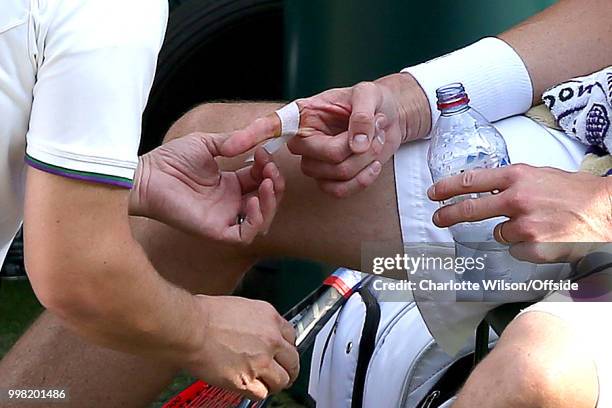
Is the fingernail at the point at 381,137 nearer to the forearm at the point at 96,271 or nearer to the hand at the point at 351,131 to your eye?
the hand at the point at 351,131

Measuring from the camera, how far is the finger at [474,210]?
4.82ft

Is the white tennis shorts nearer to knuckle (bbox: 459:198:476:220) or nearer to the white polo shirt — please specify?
knuckle (bbox: 459:198:476:220)

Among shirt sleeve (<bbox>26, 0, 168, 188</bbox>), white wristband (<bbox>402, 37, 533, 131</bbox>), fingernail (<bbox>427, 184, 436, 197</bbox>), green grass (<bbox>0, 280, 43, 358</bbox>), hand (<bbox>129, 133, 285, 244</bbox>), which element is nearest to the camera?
shirt sleeve (<bbox>26, 0, 168, 188</bbox>)

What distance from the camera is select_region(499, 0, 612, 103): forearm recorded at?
5.78 feet

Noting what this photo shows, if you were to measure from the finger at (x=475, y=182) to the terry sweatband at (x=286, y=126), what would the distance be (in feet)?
0.84

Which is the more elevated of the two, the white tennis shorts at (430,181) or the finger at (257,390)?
the white tennis shorts at (430,181)

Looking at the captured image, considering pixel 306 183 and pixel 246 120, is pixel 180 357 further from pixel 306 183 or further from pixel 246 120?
pixel 246 120

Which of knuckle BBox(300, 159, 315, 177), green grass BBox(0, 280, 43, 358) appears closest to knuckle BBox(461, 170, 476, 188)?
knuckle BBox(300, 159, 315, 177)

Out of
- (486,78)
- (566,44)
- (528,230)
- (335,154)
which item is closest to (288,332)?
(335,154)

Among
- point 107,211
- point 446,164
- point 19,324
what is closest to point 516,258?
point 446,164

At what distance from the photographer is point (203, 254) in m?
1.76

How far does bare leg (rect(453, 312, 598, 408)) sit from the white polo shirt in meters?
0.46

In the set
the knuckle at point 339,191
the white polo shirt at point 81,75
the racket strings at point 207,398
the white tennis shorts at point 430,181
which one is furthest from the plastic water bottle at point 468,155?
the white polo shirt at point 81,75

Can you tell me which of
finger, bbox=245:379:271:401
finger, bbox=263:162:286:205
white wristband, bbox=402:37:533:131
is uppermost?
white wristband, bbox=402:37:533:131
